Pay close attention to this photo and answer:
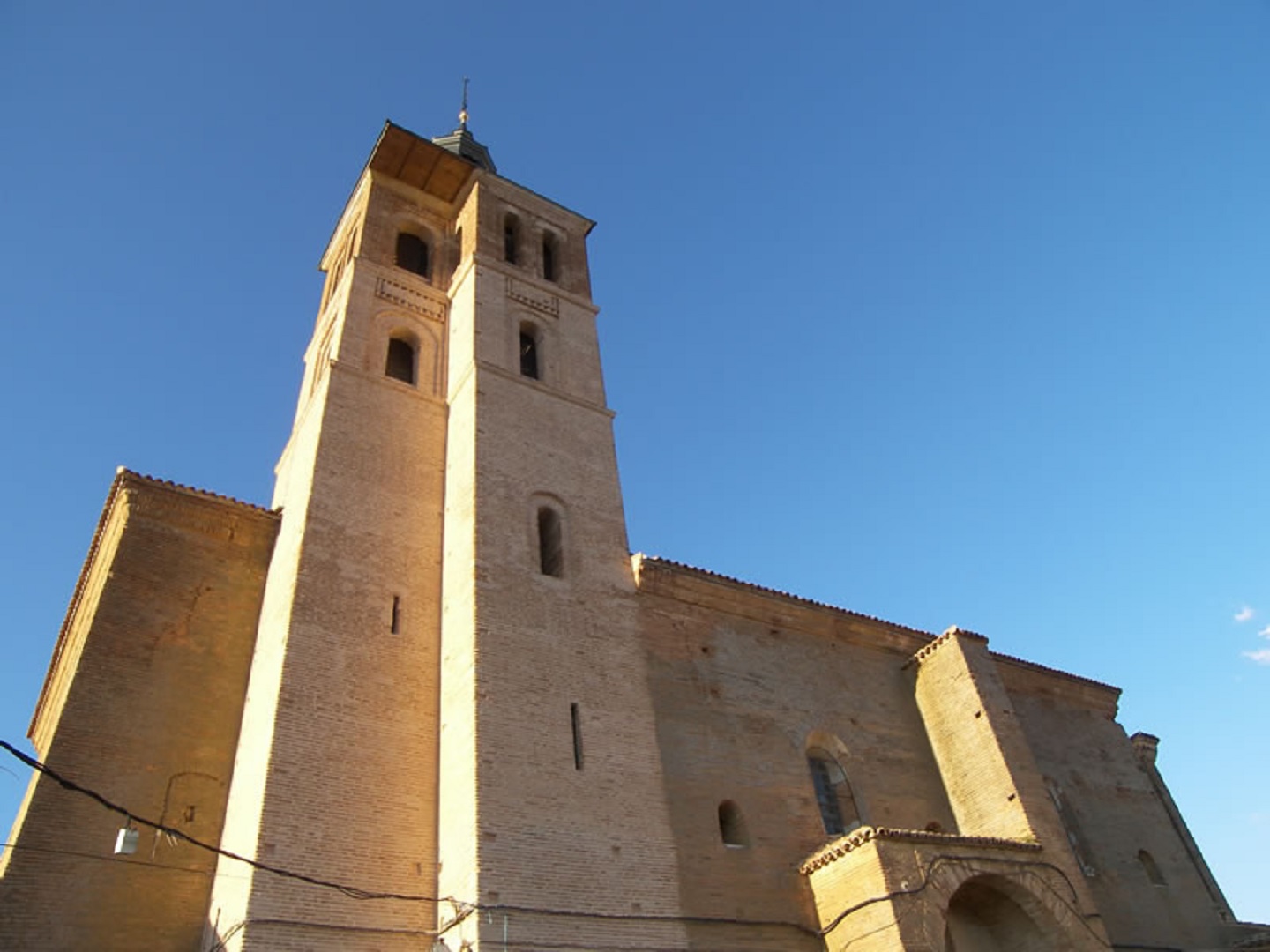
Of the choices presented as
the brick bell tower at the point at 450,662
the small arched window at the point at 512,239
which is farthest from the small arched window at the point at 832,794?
the small arched window at the point at 512,239

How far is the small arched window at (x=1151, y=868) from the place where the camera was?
48.1ft

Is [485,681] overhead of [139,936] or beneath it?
overhead

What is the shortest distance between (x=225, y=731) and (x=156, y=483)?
123 inches

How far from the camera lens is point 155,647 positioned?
10570 mm

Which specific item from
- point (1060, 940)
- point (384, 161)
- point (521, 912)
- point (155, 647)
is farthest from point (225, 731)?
point (384, 161)

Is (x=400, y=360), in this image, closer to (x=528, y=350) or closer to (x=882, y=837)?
(x=528, y=350)

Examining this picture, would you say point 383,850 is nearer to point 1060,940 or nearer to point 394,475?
point 394,475

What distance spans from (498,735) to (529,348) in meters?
7.87

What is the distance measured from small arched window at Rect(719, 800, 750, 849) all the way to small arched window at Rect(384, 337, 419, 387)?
775 centimetres

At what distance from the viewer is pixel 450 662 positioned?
10648mm

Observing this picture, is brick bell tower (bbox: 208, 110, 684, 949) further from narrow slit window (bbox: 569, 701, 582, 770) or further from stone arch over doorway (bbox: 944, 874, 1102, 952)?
stone arch over doorway (bbox: 944, 874, 1102, 952)

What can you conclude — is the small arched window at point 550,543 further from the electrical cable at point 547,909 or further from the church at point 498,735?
the electrical cable at point 547,909

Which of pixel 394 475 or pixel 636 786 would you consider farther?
pixel 394 475

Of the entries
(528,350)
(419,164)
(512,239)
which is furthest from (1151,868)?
(419,164)
